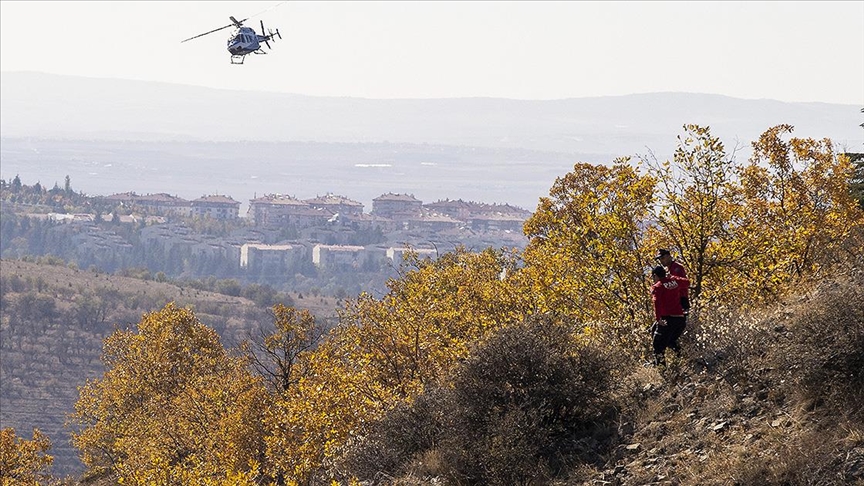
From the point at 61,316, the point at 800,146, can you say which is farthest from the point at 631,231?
the point at 61,316

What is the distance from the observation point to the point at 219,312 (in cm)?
18362

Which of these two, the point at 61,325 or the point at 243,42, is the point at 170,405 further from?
the point at 61,325

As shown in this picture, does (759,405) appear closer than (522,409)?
Yes

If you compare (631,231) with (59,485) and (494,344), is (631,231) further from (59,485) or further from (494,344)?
(59,485)

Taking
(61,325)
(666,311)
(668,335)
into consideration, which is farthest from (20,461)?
(61,325)

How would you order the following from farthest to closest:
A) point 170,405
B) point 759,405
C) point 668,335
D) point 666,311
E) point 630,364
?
point 170,405, point 630,364, point 668,335, point 666,311, point 759,405

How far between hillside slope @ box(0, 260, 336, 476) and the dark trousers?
123908 millimetres

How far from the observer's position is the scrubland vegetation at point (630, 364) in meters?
12.4

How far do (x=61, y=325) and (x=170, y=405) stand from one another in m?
137

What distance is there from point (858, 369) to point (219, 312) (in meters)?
176

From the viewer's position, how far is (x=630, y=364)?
622 inches

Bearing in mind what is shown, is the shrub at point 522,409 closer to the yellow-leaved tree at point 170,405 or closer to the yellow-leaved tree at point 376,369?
the yellow-leaved tree at point 376,369

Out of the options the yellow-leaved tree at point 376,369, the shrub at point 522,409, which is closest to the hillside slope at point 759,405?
the shrub at point 522,409

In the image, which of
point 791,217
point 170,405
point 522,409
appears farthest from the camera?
point 170,405
